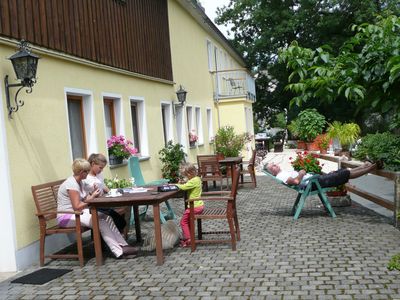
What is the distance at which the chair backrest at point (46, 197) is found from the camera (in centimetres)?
623

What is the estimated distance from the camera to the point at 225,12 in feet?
120

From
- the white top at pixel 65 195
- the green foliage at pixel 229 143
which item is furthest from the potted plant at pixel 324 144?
the white top at pixel 65 195

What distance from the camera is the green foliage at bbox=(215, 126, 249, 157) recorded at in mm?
17406

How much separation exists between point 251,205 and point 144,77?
4.06 m

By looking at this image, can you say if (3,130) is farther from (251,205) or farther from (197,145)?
(197,145)

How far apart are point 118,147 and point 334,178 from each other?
13.4 feet

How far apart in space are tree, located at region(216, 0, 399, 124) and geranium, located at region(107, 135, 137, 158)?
23.4m

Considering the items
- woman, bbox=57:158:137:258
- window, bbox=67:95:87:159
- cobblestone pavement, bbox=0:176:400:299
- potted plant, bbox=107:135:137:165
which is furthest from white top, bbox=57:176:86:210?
potted plant, bbox=107:135:137:165

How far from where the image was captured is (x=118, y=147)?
31.4 ft

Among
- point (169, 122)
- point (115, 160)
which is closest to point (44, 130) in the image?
point (115, 160)

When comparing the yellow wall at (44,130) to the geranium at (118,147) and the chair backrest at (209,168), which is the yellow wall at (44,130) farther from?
the chair backrest at (209,168)

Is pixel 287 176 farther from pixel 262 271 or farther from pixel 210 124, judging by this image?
pixel 210 124

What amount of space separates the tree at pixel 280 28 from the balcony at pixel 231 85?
9461 mm

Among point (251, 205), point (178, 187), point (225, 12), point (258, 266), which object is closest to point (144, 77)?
point (251, 205)
